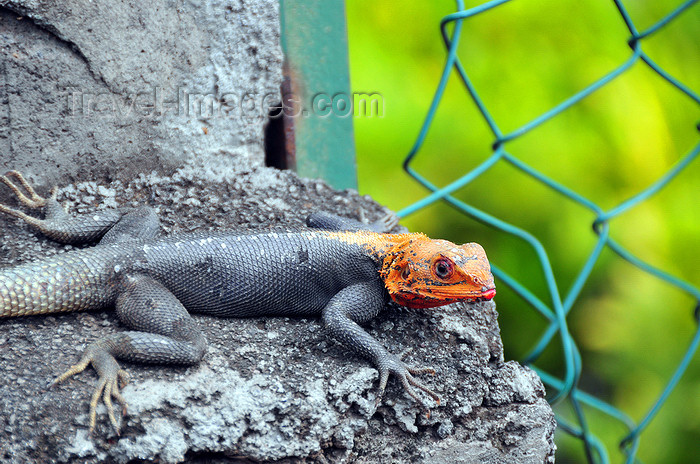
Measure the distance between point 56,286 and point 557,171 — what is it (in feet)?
6.36

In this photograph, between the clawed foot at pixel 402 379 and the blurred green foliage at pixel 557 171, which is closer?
the clawed foot at pixel 402 379

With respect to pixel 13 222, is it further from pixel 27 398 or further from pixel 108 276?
pixel 27 398

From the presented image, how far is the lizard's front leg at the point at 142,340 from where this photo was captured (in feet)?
5.34

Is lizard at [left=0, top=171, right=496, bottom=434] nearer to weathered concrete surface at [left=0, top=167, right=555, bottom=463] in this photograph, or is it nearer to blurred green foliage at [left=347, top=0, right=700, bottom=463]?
weathered concrete surface at [left=0, top=167, right=555, bottom=463]

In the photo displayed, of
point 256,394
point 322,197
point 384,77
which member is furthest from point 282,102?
point 256,394

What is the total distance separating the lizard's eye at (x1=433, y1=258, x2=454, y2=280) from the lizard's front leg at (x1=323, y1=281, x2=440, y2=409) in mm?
184

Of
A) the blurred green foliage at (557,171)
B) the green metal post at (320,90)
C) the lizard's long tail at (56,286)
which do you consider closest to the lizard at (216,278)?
the lizard's long tail at (56,286)

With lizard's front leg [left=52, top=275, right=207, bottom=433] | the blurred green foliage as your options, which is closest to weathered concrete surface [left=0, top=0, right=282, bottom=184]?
lizard's front leg [left=52, top=275, right=207, bottom=433]

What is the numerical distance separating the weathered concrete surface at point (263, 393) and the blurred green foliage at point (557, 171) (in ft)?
2.78

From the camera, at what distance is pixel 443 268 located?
193 centimetres

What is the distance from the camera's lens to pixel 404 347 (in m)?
→ 1.95

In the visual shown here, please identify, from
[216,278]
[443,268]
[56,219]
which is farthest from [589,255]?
[56,219]

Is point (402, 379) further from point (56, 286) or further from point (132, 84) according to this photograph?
point (132, 84)

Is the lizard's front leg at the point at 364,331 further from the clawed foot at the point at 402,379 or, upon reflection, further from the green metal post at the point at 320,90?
the green metal post at the point at 320,90
